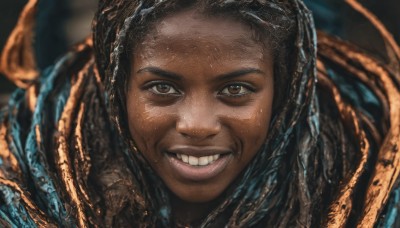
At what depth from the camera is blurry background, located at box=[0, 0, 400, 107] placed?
2156 millimetres

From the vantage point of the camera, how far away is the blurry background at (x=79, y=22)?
2.16 metres

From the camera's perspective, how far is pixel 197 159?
60.7 inches

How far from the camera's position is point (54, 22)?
2.47m

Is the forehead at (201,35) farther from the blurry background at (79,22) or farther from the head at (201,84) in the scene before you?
the blurry background at (79,22)


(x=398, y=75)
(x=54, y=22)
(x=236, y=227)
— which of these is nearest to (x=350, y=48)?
(x=398, y=75)

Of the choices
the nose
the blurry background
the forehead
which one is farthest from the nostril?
the blurry background

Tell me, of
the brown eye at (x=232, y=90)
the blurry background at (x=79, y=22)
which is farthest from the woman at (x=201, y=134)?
the blurry background at (x=79, y=22)

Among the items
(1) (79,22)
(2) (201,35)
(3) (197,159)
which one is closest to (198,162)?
(3) (197,159)

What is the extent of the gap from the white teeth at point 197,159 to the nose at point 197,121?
63 mm

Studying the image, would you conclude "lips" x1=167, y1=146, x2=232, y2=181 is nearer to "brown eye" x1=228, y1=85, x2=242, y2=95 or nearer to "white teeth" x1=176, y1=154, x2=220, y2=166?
"white teeth" x1=176, y1=154, x2=220, y2=166

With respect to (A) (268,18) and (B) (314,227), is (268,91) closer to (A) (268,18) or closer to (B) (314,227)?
(A) (268,18)

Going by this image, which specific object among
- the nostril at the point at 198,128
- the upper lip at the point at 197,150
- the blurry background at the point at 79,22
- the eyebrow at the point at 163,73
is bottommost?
the upper lip at the point at 197,150

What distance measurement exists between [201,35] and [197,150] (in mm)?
215

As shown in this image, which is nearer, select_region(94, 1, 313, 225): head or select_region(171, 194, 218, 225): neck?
select_region(94, 1, 313, 225): head
